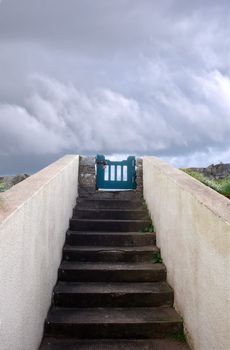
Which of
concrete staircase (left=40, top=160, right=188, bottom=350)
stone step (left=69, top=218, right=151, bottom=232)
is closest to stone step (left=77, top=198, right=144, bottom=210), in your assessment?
concrete staircase (left=40, top=160, right=188, bottom=350)

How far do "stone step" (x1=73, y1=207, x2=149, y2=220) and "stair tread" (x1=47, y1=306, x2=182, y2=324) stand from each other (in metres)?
2.72

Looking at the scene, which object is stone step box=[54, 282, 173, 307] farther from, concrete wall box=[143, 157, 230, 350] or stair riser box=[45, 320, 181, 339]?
stair riser box=[45, 320, 181, 339]

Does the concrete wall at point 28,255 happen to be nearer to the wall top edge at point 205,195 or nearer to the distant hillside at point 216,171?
the wall top edge at point 205,195

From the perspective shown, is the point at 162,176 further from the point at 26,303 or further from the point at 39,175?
the point at 26,303

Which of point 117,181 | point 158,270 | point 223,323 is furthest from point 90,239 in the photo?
point 223,323

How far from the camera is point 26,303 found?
163 inches

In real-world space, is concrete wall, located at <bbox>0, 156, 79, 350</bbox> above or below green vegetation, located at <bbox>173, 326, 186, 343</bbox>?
above

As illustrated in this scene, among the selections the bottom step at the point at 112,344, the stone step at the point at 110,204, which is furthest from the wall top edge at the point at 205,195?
the stone step at the point at 110,204

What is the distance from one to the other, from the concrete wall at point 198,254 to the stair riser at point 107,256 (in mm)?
330

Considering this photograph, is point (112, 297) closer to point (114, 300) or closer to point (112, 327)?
point (114, 300)

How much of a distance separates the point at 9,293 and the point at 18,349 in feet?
2.20

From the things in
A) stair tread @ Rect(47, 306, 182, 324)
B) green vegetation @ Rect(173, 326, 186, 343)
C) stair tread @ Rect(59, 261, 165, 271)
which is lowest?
green vegetation @ Rect(173, 326, 186, 343)

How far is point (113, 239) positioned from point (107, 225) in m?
0.58

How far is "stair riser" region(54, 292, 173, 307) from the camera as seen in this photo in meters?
5.89
